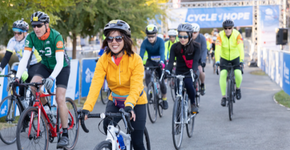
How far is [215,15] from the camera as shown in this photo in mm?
24562

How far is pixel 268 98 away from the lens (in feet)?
38.7

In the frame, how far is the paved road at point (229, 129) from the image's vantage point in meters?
6.29

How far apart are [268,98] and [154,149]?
685 centimetres

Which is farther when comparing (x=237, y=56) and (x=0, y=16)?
(x=237, y=56)

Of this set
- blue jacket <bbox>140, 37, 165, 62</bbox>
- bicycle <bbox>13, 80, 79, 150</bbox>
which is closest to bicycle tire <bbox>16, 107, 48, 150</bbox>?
bicycle <bbox>13, 80, 79, 150</bbox>

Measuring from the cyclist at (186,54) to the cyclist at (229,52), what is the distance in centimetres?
183

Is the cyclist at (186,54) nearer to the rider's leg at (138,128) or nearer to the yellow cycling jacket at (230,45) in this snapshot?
the yellow cycling jacket at (230,45)

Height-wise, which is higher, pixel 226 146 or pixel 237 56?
pixel 237 56

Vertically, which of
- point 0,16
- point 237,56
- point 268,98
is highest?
point 0,16

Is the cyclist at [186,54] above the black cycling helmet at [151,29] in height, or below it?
below

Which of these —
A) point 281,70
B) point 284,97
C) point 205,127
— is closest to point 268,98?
point 284,97

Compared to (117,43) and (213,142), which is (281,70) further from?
(117,43)

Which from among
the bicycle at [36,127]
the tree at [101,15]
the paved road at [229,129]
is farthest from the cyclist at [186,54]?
the tree at [101,15]

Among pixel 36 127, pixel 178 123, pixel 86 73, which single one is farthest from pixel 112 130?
pixel 86 73
